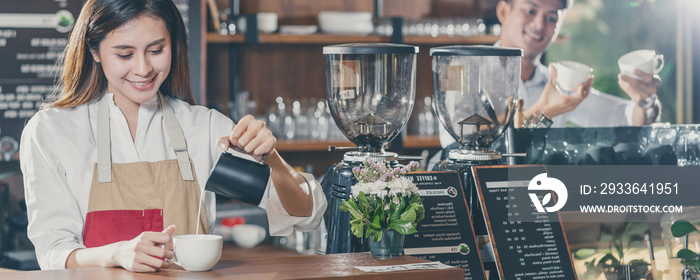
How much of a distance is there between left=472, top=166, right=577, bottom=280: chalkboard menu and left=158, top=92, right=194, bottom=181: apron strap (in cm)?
69

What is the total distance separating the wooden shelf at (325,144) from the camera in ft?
12.8

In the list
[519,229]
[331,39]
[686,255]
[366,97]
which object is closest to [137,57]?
[366,97]

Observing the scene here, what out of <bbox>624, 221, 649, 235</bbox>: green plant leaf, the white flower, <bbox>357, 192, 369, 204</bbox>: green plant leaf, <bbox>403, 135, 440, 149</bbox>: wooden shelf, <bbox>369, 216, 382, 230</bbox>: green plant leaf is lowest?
<bbox>624, 221, 649, 235</bbox>: green plant leaf

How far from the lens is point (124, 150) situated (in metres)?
1.87

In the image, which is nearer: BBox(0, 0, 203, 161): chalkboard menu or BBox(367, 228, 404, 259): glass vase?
BBox(367, 228, 404, 259): glass vase

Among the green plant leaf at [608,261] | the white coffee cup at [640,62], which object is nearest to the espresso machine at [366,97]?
the green plant leaf at [608,261]

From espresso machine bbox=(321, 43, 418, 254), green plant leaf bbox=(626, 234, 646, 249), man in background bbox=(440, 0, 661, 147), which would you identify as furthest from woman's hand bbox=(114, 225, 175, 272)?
man in background bbox=(440, 0, 661, 147)

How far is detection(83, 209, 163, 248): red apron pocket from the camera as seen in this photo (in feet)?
5.75

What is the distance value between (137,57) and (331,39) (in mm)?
2320

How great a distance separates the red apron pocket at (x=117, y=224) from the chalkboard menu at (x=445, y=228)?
606mm

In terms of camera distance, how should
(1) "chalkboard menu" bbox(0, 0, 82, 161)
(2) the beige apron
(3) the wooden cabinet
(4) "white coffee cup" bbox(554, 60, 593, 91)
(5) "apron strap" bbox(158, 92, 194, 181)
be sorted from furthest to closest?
(3) the wooden cabinet → (1) "chalkboard menu" bbox(0, 0, 82, 161) → (4) "white coffee cup" bbox(554, 60, 593, 91) → (5) "apron strap" bbox(158, 92, 194, 181) → (2) the beige apron

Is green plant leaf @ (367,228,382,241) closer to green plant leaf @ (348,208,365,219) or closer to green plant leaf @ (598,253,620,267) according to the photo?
green plant leaf @ (348,208,365,219)

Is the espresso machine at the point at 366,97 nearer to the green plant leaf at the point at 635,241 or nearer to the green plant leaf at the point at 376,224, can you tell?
the green plant leaf at the point at 376,224

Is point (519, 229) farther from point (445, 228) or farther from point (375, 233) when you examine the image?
point (375, 233)
